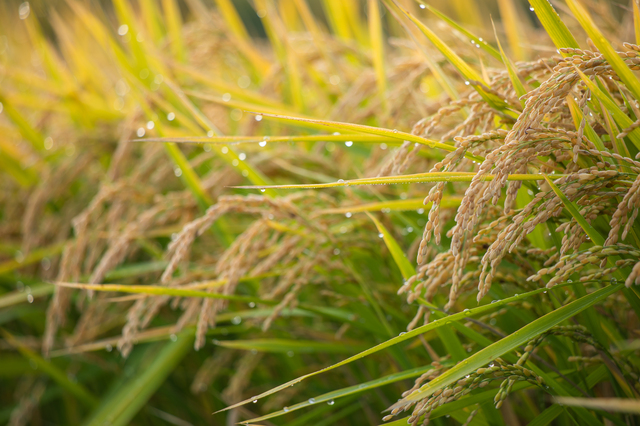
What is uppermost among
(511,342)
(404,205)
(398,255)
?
(404,205)

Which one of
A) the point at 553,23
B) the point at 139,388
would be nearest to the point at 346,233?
the point at 553,23

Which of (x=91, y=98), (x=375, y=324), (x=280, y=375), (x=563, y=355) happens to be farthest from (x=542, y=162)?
(x=91, y=98)

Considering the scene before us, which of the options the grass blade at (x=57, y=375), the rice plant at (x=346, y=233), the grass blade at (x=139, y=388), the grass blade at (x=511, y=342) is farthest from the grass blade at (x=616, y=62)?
the grass blade at (x=57, y=375)

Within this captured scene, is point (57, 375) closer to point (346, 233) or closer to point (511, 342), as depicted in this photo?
point (346, 233)

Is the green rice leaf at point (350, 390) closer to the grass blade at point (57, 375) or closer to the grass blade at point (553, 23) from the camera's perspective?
the grass blade at point (553, 23)

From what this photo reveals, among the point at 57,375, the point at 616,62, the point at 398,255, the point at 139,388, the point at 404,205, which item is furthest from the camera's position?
the point at 57,375

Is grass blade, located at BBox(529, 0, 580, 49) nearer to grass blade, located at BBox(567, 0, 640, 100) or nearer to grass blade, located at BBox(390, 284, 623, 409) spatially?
grass blade, located at BBox(567, 0, 640, 100)

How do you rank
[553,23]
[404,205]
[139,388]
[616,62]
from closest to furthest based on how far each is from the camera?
[616,62] → [553,23] → [404,205] → [139,388]

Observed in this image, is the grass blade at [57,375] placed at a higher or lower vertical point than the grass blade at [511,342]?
higher
